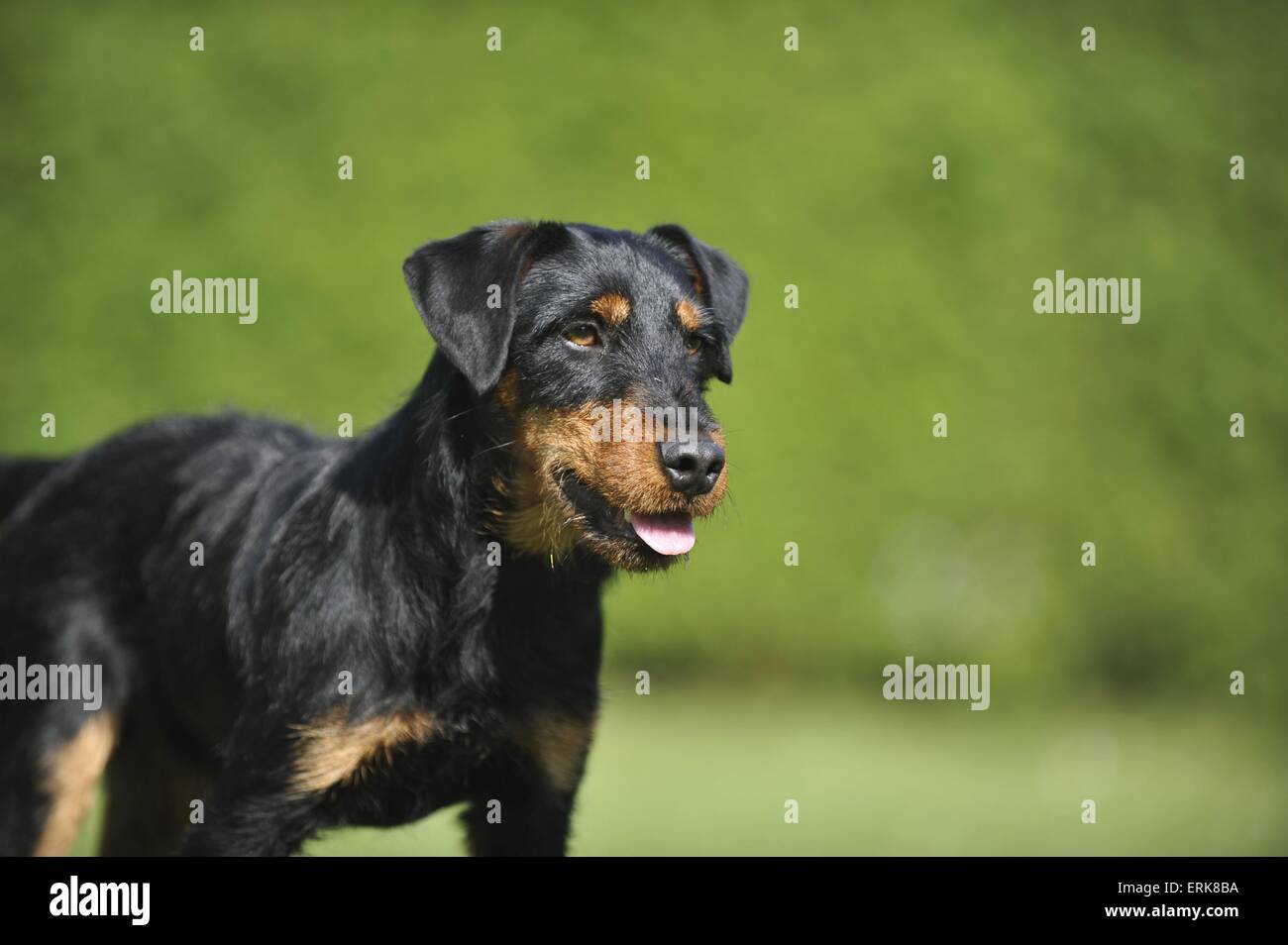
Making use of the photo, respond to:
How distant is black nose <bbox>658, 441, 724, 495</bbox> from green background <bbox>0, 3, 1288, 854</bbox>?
6031 mm

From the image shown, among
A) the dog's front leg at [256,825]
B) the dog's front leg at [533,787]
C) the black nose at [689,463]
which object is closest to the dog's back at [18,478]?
the dog's front leg at [256,825]

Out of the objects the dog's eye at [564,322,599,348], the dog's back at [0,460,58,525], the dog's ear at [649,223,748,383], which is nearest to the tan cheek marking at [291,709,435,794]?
the dog's eye at [564,322,599,348]

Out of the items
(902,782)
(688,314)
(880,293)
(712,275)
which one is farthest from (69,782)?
(880,293)

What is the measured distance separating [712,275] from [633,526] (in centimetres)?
116

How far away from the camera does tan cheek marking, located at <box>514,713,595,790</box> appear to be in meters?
4.29

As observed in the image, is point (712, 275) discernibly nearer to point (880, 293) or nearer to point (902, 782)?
point (902, 782)

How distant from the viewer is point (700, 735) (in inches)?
384

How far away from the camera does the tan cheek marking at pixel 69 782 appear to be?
464 centimetres

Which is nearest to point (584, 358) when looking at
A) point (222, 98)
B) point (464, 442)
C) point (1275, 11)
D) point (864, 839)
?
point (464, 442)

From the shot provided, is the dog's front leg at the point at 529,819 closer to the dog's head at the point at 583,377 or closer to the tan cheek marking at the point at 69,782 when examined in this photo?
the dog's head at the point at 583,377

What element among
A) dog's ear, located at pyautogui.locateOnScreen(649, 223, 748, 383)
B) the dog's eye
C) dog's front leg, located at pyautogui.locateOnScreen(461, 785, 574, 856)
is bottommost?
dog's front leg, located at pyautogui.locateOnScreen(461, 785, 574, 856)

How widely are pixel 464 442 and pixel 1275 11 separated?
9.09 metres

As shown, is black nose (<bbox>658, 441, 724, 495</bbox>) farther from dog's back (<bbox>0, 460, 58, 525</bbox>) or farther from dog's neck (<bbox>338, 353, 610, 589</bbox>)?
dog's back (<bbox>0, 460, 58, 525</bbox>)

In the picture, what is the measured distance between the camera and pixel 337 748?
4.04 meters
